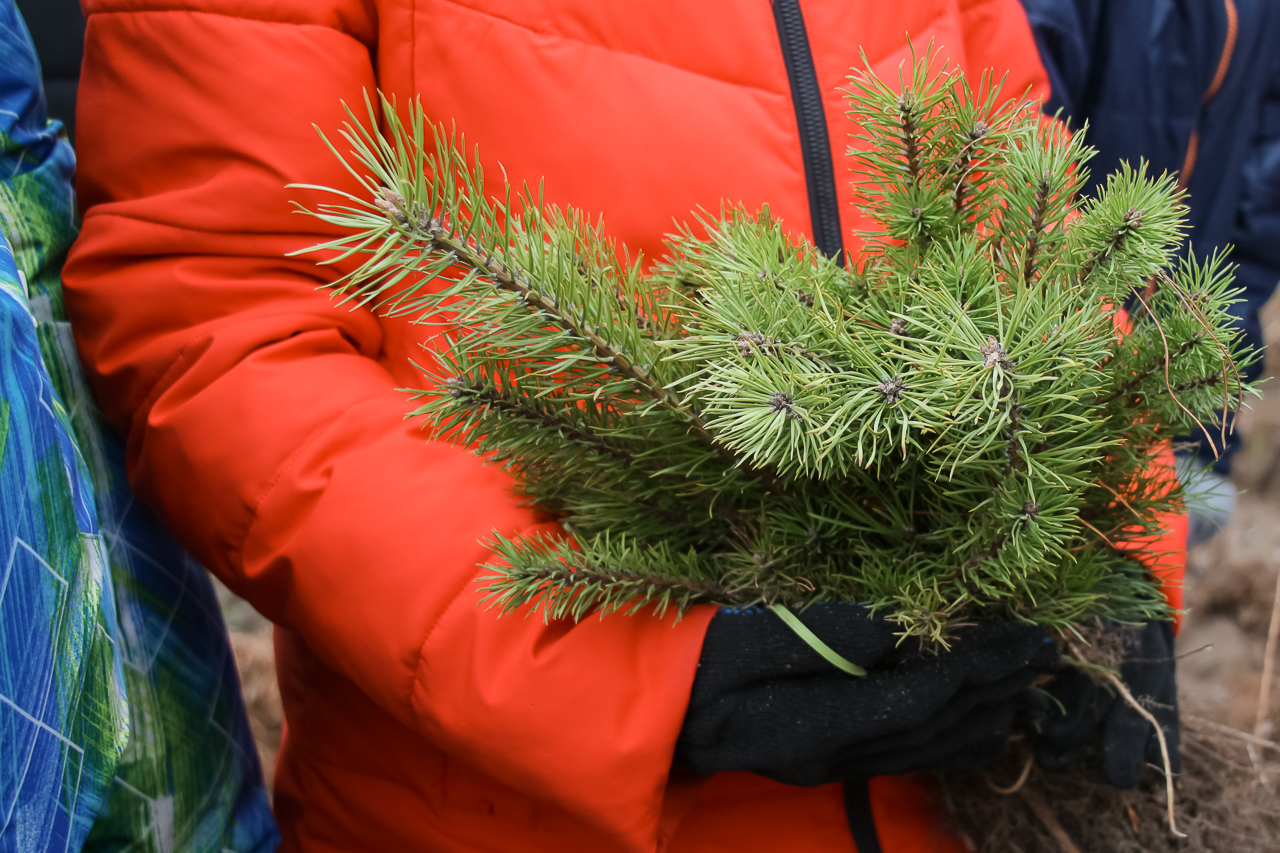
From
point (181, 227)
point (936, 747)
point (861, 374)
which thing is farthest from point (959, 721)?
point (181, 227)

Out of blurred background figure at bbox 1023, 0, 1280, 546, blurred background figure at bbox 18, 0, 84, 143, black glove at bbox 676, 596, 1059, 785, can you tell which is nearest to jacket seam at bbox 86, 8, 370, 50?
blurred background figure at bbox 18, 0, 84, 143

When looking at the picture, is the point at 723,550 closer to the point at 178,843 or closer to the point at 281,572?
the point at 281,572

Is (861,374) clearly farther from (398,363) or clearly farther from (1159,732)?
(398,363)

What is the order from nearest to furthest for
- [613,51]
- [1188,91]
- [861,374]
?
[861,374] → [613,51] → [1188,91]

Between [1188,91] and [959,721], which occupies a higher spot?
[1188,91]

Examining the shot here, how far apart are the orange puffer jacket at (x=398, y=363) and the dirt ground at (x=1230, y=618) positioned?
2.31ft

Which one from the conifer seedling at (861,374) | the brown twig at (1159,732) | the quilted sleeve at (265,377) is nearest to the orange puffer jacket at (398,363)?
the quilted sleeve at (265,377)

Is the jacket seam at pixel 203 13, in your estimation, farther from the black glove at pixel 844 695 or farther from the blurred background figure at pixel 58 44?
the black glove at pixel 844 695

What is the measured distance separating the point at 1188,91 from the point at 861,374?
171 cm

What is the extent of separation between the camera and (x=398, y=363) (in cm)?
95

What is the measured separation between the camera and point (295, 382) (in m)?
0.81

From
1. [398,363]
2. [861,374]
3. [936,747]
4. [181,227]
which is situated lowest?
[936,747]

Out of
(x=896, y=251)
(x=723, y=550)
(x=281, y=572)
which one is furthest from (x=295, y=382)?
(x=896, y=251)

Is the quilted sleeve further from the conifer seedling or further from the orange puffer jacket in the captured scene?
the conifer seedling
